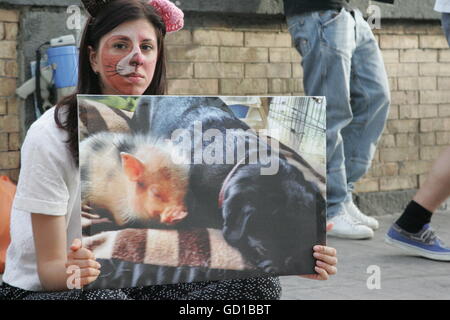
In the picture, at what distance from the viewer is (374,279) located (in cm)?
407

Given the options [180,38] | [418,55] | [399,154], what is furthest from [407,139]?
[180,38]

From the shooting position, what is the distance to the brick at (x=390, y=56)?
6777 millimetres

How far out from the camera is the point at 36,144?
98.4 inches

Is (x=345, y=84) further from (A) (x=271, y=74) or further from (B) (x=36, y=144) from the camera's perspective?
(B) (x=36, y=144)

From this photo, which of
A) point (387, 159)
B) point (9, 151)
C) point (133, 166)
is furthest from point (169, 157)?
point (387, 159)

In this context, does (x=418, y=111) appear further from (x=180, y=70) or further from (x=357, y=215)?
(x=180, y=70)

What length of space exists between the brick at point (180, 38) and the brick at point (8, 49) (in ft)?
3.07

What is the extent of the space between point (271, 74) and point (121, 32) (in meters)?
3.67

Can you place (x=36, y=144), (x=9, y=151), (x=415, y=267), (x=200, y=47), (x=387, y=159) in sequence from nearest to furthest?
(x=36, y=144)
(x=415, y=267)
(x=9, y=151)
(x=200, y=47)
(x=387, y=159)

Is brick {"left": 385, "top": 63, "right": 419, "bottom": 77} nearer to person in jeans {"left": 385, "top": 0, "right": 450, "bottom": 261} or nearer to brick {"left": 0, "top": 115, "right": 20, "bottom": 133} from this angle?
person in jeans {"left": 385, "top": 0, "right": 450, "bottom": 261}

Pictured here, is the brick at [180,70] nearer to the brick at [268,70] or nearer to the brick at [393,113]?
the brick at [268,70]

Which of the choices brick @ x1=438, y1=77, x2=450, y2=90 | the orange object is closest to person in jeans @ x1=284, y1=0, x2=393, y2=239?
brick @ x1=438, y1=77, x2=450, y2=90

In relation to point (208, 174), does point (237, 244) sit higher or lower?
lower

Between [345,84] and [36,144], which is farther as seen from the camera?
[345,84]
